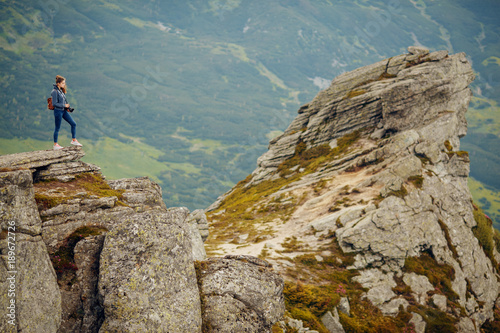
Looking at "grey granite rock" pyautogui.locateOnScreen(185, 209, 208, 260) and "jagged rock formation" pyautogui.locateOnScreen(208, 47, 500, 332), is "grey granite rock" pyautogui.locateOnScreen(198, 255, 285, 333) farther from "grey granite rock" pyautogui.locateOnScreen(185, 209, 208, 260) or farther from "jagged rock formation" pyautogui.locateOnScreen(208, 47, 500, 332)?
"jagged rock formation" pyautogui.locateOnScreen(208, 47, 500, 332)

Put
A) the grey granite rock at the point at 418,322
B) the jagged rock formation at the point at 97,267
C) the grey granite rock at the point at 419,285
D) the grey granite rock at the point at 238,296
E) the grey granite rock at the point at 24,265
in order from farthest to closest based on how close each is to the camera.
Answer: the grey granite rock at the point at 419,285 → the grey granite rock at the point at 418,322 → the grey granite rock at the point at 238,296 → the jagged rock formation at the point at 97,267 → the grey granite rock at the point at 24,265

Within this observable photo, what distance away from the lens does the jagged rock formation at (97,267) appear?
15.7m

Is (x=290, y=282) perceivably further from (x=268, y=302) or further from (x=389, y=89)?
(x=389, y=89)

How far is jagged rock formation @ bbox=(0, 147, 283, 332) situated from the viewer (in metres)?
15.7

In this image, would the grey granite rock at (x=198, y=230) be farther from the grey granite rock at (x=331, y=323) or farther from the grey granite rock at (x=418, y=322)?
the grey granite rock at (x=418, y=322)

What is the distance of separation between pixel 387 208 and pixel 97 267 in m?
36.9

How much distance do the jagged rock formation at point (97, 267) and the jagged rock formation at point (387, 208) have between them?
1317 cm

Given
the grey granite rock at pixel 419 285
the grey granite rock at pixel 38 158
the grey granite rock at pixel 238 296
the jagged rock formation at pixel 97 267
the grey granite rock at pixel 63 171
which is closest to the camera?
the jagged rock formation at pixel 97 267

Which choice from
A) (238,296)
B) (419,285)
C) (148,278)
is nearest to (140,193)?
(148,278)

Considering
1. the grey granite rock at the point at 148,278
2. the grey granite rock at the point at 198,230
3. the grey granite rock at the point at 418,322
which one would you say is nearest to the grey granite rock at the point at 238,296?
the grey granite rock at the point at 148,278

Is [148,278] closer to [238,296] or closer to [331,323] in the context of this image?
[238,296]

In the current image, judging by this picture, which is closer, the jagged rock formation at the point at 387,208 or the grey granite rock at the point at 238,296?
the grey granite rock at the point at 238,296

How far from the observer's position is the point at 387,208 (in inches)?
1700

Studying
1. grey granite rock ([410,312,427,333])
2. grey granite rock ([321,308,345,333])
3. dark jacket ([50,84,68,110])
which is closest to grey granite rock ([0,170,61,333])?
dark jacket ([50,84,68,110])
